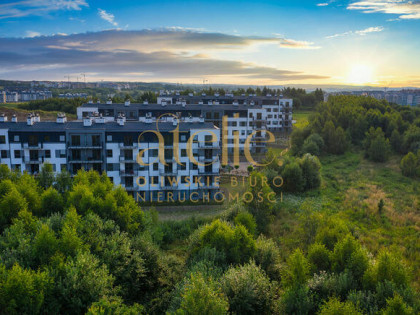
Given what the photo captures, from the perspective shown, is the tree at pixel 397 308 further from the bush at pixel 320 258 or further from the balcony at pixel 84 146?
the balcony at pixel 84 146

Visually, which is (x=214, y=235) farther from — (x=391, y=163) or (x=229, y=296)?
(x=391, y=163)

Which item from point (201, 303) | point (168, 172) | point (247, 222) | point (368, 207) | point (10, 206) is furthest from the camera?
point (168, 172)

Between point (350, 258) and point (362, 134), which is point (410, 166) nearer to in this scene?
point (362, 134)

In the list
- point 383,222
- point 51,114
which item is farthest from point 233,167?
point 51,114

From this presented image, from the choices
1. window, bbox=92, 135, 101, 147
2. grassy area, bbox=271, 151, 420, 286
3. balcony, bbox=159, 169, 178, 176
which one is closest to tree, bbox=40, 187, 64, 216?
window, bbox=92, 135, 101, 147

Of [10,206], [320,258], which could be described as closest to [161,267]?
[320,258]

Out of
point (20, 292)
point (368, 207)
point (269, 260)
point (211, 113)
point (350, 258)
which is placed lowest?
point (368, 207)
